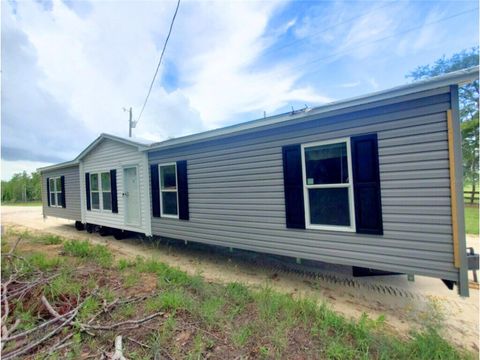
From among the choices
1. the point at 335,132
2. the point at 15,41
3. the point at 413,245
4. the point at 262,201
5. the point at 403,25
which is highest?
the point at 403,25

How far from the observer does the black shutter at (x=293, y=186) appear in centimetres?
438

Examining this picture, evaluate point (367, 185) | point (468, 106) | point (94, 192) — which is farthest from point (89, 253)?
point (468, 106)

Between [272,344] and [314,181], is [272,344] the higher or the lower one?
the lower one

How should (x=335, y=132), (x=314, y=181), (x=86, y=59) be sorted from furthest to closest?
(x=86, y=59)
(x=314, y=181)
(x=335, y=132)

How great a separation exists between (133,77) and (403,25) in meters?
12.5

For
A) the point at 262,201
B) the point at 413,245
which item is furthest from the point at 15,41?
the point at 413,245

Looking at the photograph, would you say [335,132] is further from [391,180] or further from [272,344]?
[272,344]

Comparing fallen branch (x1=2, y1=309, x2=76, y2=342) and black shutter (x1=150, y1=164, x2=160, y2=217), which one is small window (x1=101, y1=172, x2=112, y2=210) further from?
fallen branch (x1=2, y1=309, x2=76, y2=342)

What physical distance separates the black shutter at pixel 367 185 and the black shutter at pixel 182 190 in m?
4.00

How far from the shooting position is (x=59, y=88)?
11.8 m

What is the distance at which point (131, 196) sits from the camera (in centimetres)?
788

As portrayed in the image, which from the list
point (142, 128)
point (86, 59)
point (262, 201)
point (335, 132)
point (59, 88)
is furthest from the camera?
point (142, 128)

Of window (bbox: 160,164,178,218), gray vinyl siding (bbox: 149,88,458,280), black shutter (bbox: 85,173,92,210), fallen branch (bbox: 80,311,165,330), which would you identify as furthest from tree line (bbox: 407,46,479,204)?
black shutter (bbox: 85,173,92,210)

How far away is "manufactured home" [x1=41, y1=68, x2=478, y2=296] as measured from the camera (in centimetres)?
315
